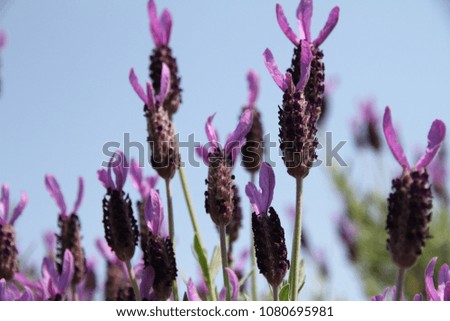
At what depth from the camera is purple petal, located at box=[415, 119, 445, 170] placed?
77cm

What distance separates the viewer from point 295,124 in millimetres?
899

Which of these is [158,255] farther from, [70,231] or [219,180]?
[70,231]

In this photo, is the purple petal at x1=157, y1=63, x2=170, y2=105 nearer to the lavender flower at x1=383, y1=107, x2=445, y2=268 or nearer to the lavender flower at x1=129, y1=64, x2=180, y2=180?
the lavender flower at x1=129, y1=64, x2=180, y2=180

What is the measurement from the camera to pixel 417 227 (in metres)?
0.75

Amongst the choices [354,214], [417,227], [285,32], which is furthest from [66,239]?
[354,214]

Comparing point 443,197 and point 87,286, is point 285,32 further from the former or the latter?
point 443,197

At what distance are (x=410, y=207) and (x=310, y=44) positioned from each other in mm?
292

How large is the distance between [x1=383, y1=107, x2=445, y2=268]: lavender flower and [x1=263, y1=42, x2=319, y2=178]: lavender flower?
0.47 feet

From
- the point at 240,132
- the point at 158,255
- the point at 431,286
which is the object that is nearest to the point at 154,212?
the point at 158,255

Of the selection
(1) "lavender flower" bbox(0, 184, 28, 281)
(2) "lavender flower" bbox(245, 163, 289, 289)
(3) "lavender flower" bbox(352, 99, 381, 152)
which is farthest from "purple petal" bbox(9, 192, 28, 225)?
(3) "lavender flower" bbox(352, 99, 381, 152)

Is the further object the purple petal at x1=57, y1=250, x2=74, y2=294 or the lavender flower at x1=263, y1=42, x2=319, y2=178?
the purple petal at x1=57, y1=250, x2=74, y2=294

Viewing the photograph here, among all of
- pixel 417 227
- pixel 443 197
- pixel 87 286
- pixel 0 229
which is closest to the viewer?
pixel 417 227
